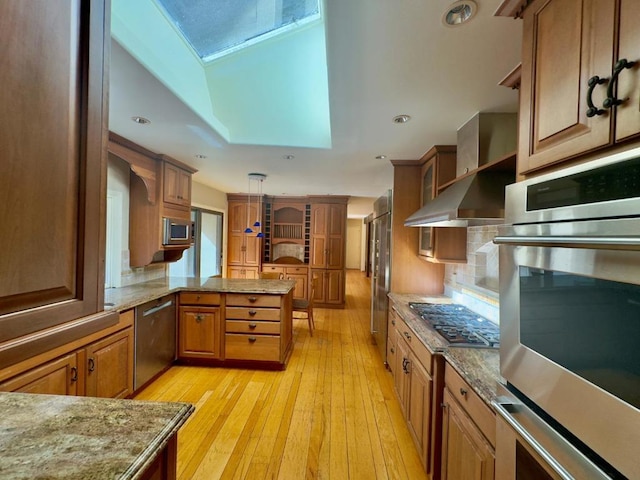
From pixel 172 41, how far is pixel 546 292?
7.84 feet

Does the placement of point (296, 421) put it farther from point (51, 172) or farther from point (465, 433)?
point (51, 172)

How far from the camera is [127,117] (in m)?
2.16

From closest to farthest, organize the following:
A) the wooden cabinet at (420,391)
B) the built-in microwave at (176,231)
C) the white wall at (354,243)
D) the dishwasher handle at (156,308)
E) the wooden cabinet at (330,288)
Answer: the wooden cabinet at (420,391) → the dishwasher handle at (156,308) → the built-in microwave at (176,231) → the wooden cabinet at (330,288) → the white wall at (354,243)

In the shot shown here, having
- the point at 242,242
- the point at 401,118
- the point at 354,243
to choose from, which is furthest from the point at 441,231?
the point at 354,243

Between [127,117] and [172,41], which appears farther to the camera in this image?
[127,117]

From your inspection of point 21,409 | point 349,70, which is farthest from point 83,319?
point 349,70

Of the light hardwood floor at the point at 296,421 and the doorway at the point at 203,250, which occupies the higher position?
the doorway at the point at 203,250

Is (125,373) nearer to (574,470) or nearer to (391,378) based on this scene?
(391,378)

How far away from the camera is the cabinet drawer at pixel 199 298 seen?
3092 mm

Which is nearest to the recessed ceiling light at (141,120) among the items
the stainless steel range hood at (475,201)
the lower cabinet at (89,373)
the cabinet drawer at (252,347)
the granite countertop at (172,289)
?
the granite countertop at (172,289)

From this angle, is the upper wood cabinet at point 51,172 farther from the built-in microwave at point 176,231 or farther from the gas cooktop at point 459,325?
the built-in microwave at point 176,231

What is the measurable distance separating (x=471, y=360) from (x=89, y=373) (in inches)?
97.2

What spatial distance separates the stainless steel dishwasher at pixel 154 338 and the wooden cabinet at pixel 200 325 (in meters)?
0.09

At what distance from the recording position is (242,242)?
19.8ft
